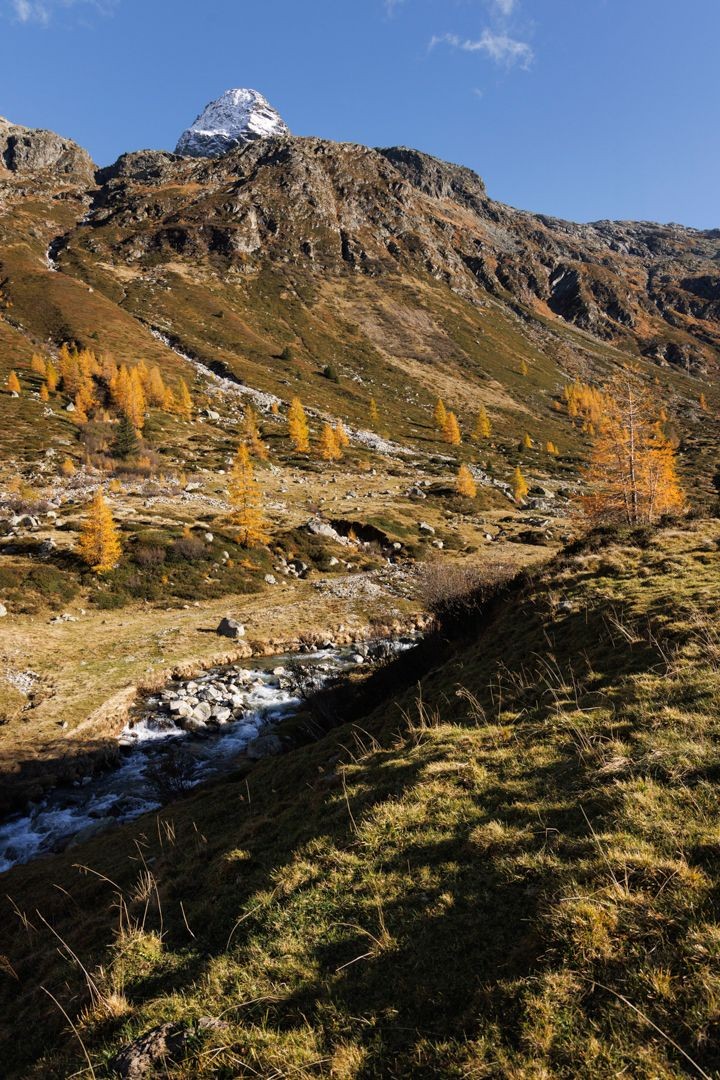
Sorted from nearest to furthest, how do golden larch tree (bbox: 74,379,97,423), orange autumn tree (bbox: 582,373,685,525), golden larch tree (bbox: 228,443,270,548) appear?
1. orange autumn tree (bbox: 582,373,685,525)
2. golden larch tree (bbox: 228,443,270,548)
3. golden larch tree (bbox: 74,379,97,423)

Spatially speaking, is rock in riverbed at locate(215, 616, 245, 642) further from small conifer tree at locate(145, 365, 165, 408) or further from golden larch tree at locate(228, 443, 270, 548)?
small conifer tree at locate(145, 365, 165, 408)

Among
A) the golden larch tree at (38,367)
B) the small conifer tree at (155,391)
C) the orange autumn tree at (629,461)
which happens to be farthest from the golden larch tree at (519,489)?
the golden larch tree at (38,367)

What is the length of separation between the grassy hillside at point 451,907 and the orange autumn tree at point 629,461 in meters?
23.7

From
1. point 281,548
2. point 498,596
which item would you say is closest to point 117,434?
point 281,548

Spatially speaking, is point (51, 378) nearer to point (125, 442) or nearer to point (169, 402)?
point (169, 402)

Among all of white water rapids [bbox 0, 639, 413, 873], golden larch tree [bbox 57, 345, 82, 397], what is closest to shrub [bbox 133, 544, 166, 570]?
white water rapids [bbox 0, 639, 413, 873]

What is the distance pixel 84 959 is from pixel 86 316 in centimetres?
16162

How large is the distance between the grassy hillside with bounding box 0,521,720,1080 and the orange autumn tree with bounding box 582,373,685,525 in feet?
77.8

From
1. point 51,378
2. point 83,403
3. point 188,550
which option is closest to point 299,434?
point 83,403

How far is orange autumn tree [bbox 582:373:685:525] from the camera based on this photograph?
32.9 metres

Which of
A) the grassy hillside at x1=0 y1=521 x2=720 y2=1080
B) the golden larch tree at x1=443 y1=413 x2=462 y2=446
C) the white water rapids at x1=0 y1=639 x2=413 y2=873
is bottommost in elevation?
the white water rapids at x1=0 y1=639 x2=413 y2=873

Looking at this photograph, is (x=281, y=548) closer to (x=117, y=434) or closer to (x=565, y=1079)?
(x=117, y=434)

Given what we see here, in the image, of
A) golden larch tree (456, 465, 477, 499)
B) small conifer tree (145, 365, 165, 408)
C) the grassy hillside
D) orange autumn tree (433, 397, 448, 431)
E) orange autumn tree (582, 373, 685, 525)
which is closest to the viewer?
the grassy hillside

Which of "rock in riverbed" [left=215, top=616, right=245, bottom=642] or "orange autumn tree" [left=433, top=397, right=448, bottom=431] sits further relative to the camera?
"orange autumn tree" [left=433, top=397, right=448, bottom=431]
